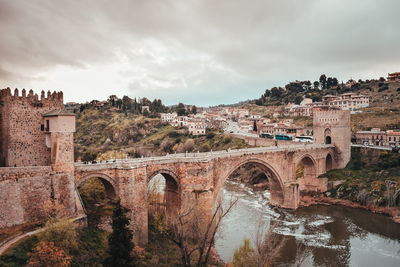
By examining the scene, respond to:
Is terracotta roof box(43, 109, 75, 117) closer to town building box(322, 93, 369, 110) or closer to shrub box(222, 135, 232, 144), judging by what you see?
shrub box(222, 135, 232, 144)

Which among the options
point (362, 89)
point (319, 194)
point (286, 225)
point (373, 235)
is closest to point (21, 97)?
point (286, 225)

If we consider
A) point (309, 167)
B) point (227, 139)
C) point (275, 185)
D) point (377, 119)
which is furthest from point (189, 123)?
point (275, 185)

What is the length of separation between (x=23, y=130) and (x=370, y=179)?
3254 centimetres

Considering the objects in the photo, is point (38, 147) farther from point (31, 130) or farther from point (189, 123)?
point (189, 123)

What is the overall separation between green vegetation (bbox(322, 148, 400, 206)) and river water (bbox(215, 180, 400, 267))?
6.52ft

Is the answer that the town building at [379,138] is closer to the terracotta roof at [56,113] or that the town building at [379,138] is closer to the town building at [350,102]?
the town building at [350,102]

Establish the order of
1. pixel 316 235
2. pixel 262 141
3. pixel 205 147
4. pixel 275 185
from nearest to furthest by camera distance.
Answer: pixel 316 235
pixel 275 185
pixel 262 141
pixel 205 147

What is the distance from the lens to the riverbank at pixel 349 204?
2569 centimetres

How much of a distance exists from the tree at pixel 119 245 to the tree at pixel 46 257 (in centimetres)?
169

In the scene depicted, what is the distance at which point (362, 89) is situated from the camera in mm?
75188

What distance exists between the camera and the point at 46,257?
10625mm

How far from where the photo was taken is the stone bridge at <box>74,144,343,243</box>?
16.7 m

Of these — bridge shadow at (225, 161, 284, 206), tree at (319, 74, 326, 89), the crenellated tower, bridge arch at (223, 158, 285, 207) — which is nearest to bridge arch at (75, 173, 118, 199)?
the crenellated tower

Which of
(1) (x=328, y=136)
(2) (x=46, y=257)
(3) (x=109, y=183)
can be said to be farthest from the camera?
(1) (x=328, y=136)
